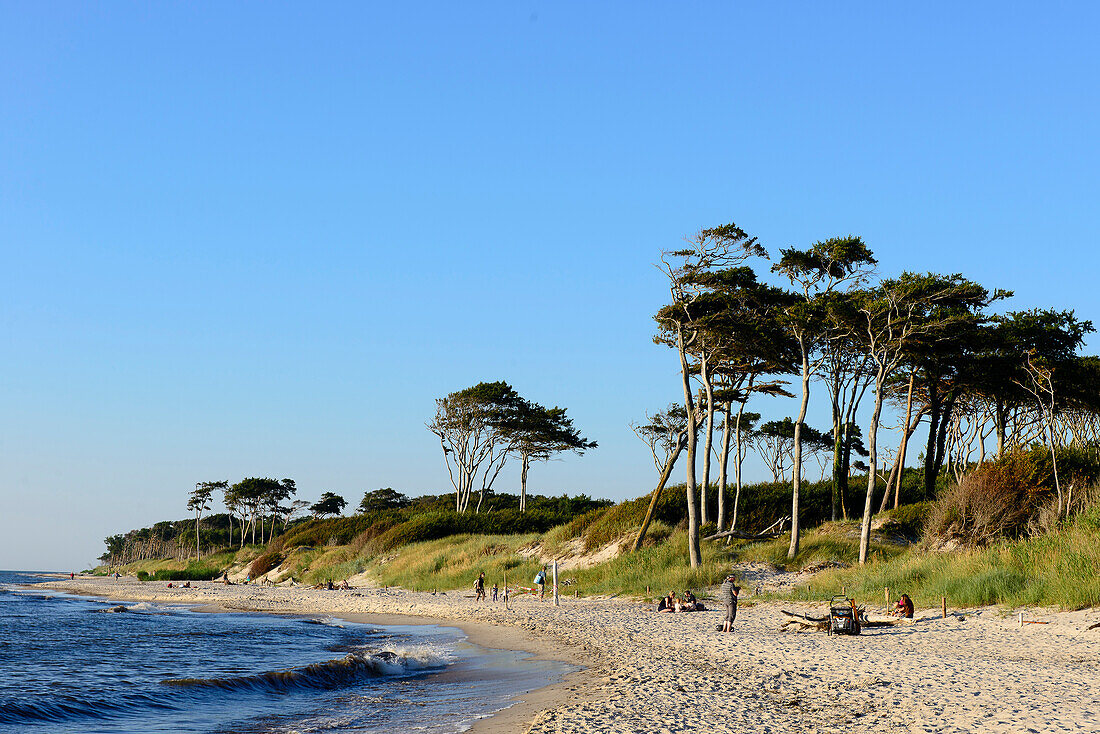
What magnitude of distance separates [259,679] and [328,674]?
1482 millimetres

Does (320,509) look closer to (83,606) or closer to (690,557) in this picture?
(83,606)

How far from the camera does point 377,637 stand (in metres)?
25.7

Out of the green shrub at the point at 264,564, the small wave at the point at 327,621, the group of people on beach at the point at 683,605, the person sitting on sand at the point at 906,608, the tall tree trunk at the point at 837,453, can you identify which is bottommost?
the green shrub at the point at 264,564

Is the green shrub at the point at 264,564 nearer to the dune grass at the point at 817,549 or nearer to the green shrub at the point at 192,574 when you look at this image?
the green shrub at the point at 192,574

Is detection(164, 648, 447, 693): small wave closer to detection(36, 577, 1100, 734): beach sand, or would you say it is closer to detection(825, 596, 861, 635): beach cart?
detection(36, 577, 1100, 734): beach sand

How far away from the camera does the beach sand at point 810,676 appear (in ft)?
33.4

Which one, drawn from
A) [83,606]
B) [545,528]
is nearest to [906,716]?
[545,528]

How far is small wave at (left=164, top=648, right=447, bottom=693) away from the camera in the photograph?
17.4m

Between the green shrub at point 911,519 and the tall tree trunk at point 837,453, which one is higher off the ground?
the tall tree trunk at point 837,453

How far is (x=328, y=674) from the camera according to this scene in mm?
18109

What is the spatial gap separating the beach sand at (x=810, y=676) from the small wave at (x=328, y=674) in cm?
303

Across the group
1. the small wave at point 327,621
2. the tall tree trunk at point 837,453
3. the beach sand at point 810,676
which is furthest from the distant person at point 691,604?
the small wave at point 327,621

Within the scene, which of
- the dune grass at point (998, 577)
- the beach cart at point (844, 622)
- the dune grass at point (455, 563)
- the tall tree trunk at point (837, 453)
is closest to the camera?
the dune grass at point (998, 577)

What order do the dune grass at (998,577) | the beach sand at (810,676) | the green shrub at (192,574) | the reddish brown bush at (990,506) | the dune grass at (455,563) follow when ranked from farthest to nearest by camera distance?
1. the green shrub at (192,574)
2. the dune grass at (455,563)
3. the reddish brown bush at (990,506)
4. the dune grass at (998,577)
5. the beach sand at (810,676)
